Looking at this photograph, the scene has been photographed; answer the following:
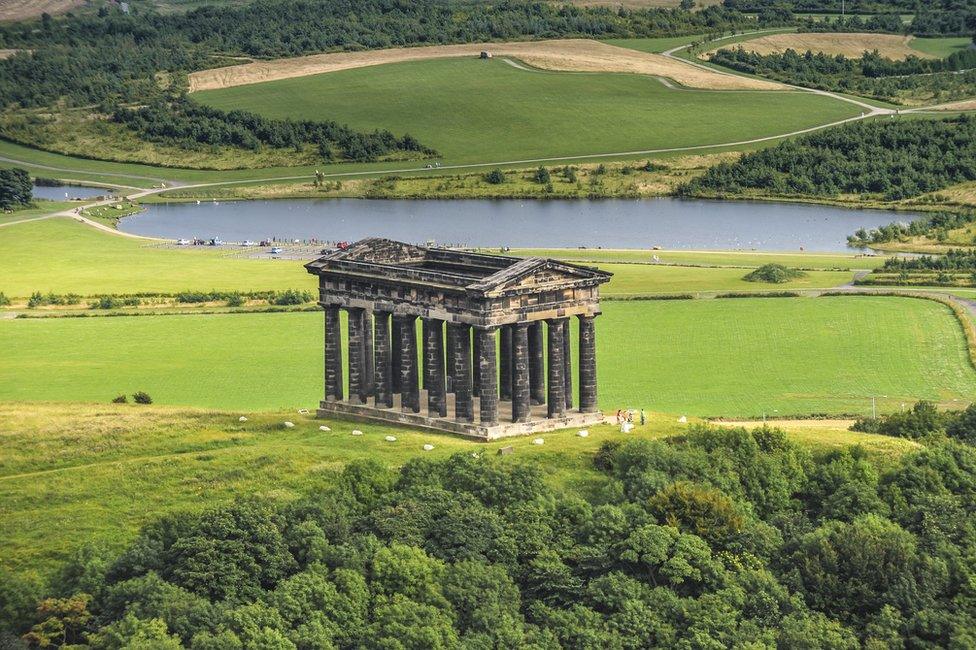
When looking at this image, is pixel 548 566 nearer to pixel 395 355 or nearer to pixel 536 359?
pixel 536 359

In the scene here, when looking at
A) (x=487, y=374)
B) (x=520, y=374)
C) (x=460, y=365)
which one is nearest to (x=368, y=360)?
(x=460, y=365)

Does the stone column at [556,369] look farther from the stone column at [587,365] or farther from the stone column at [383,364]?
the stone column at [383,364]

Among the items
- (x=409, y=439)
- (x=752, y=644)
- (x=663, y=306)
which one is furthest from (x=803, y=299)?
(x=752, y=644)

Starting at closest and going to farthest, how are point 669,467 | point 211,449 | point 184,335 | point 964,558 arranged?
point 964,558
point 669,467
point 211,449
point 184,335

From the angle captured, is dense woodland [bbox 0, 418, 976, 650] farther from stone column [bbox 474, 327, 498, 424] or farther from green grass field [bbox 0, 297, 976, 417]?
green grass field [bbox 0, 297, 976, 417]

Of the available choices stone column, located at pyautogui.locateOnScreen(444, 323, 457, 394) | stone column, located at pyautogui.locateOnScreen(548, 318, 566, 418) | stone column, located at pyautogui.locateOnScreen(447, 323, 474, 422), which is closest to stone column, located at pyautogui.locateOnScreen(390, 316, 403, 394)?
stone column, located at pyautogui.locateOnScreen(444, 323, 457, 394)

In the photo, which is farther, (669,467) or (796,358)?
(796,358)

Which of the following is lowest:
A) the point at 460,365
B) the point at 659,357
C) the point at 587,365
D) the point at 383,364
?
the point at 659,357

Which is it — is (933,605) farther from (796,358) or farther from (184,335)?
(184,335)
